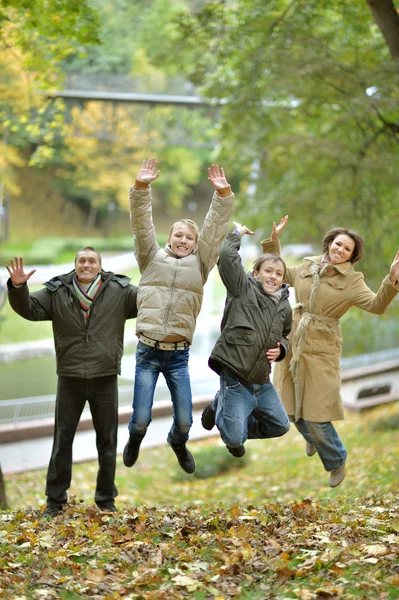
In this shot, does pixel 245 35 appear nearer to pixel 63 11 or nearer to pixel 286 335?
pixel 63 11

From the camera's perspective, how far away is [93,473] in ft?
44.5

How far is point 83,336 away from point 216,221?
147 centimetres

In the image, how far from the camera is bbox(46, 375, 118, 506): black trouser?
681cm

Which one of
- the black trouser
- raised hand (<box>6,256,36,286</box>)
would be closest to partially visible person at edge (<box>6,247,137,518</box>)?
the black trouser

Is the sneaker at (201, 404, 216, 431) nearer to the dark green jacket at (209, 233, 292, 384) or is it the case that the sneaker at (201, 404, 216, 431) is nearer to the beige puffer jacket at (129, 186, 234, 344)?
the dark green jacket at (209, 233, 292, 384)

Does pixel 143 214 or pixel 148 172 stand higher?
pixel 148 172

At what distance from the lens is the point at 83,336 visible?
21.9ft

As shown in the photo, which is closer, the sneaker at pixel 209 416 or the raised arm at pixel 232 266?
the raised arm at pixel 232 266

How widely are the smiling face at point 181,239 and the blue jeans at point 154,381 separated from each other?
2.59ft

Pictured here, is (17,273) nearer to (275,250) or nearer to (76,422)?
(76,422)

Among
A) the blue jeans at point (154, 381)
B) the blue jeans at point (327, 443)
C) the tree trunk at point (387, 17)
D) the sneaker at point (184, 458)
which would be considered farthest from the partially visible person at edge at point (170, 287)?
the tree trunk at point (387, 17)

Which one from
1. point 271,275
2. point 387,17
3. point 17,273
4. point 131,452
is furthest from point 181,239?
point 387,17

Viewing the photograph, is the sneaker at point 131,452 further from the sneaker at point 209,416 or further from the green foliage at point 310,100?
the green foliage at point 310,100

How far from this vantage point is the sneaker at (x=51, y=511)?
6823 millimetres
